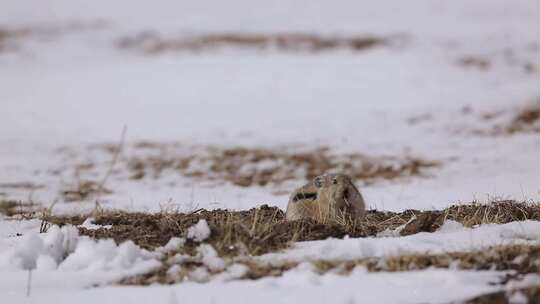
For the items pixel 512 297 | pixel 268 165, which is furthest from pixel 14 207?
pixel 512 297

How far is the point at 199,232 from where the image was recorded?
486cm

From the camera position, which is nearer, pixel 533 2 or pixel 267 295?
pixel 267 295

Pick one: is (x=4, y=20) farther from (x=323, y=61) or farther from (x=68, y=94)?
(x=323, y=61)

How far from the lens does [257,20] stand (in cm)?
2917

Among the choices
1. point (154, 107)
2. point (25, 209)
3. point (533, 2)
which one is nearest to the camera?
point (25, 209)

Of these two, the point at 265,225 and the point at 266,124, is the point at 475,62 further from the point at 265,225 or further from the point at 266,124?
the point at 265,225

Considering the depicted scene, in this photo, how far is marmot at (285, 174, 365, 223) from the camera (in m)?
5.73

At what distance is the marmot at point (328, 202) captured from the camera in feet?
18.8

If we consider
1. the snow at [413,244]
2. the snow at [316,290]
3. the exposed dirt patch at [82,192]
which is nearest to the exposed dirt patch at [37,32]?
the exposed dirt patch at [82,192]

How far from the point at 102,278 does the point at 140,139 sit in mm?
11042

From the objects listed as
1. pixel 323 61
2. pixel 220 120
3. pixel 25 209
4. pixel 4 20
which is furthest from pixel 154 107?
pixel 4 20

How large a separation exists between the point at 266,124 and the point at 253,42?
8.80 meters

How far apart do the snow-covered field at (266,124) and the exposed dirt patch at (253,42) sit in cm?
37

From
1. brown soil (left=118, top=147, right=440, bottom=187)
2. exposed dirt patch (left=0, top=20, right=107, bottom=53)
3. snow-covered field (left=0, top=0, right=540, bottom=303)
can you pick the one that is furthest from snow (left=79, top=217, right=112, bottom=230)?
exposed dirt patch (left=0, top=20, right=107, bottom=53)
